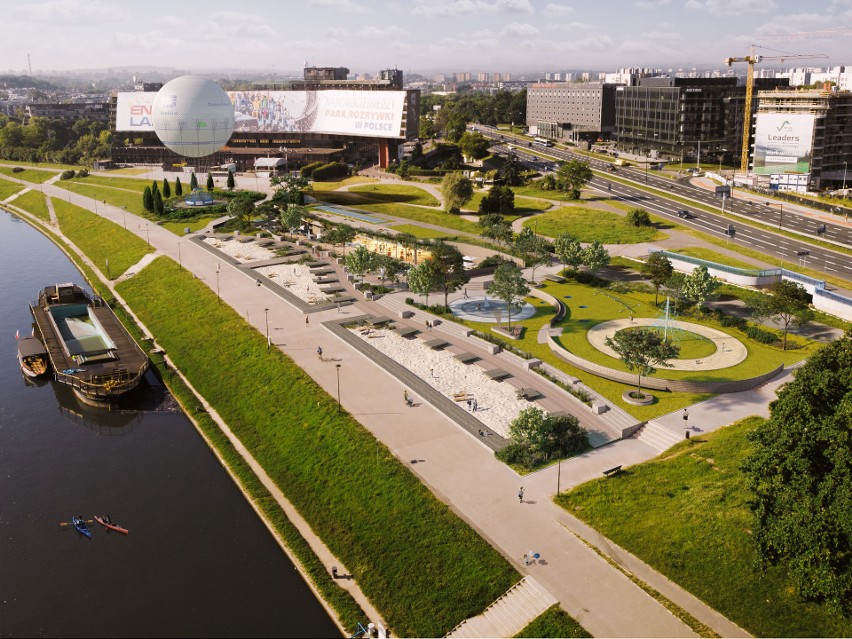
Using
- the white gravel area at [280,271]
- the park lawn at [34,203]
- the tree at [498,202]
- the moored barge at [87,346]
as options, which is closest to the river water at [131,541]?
the moored barge at [87,346]

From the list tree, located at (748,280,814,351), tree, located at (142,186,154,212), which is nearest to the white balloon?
tree, located at (142,186,154,212)

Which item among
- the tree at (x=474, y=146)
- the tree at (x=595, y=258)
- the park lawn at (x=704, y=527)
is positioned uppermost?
Result: the tree at (x=474, y=146)

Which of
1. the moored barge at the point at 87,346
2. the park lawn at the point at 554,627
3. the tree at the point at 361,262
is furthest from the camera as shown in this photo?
the tree at the point at 361,262

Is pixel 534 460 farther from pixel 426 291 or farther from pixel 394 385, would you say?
pixel 426 291

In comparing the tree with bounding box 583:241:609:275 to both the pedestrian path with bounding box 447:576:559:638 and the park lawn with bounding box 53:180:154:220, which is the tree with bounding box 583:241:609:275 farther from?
the park lawn with bounding box 53:180:154:220

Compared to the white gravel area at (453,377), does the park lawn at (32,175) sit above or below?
above

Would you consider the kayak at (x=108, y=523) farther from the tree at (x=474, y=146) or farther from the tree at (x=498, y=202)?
the tree at (x=474, y=146)
